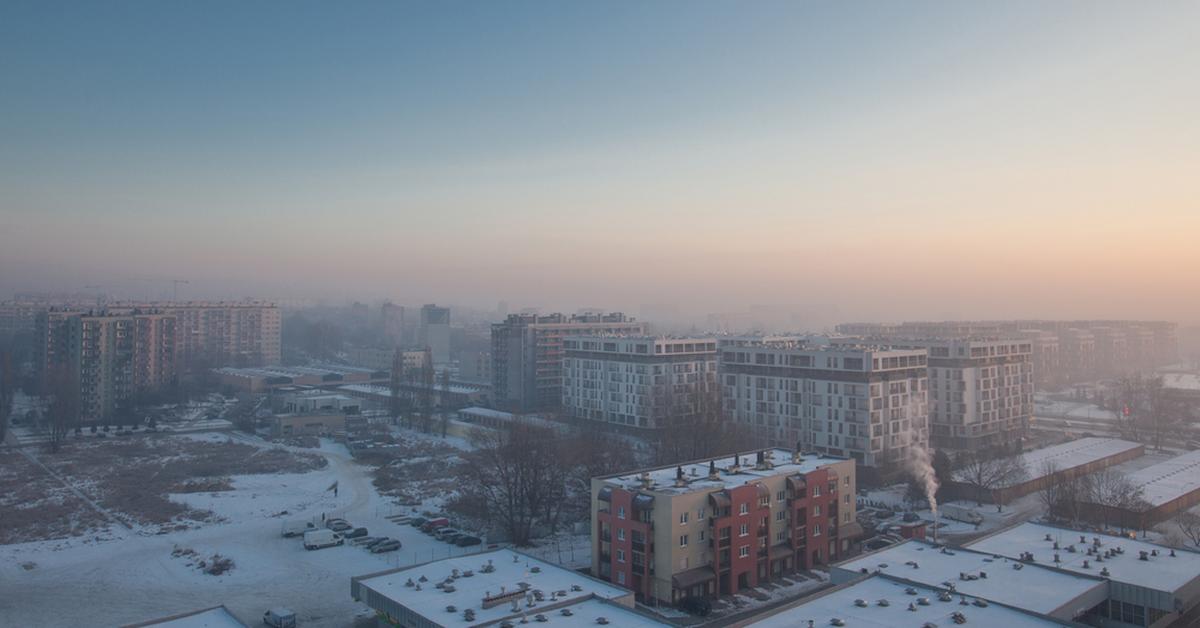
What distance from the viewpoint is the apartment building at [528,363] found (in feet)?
128

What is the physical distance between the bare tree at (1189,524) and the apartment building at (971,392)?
9383mm

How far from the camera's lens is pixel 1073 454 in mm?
25797

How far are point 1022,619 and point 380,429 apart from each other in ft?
92.4

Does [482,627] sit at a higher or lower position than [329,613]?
higher

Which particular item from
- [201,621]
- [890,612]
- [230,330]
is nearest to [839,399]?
[890,612]

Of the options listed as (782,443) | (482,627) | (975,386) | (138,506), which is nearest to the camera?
(482,627)

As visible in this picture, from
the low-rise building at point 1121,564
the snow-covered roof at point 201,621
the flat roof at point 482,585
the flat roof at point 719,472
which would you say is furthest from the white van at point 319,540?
the low-rise building at point 1121,564

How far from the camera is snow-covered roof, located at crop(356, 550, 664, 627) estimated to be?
10.5m

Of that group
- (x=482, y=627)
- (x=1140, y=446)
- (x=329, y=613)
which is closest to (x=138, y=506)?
(x=329, y=613)

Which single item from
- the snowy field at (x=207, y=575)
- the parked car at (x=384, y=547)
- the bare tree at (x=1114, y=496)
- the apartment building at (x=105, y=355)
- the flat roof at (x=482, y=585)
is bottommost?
the snowy field at (x=207, y=575)

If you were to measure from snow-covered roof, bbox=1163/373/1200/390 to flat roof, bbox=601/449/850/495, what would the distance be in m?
41.3

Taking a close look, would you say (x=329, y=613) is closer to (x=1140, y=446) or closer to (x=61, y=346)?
(x=1140, y=446)

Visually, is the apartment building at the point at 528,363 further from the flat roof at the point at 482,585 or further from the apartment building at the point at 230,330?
the apartment building at the point at 230,330

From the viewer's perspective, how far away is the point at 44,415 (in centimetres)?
3497
